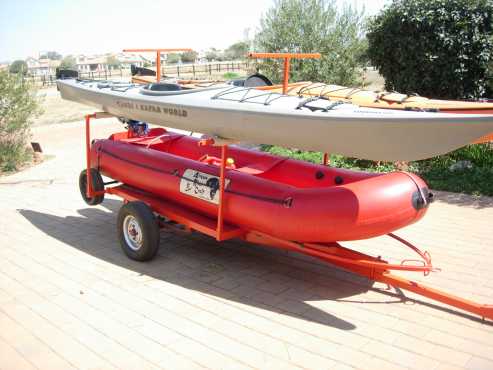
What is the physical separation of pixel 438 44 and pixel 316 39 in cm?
330

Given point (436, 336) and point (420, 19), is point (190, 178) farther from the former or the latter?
point (420, 19)

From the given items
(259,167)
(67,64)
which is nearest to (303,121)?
(259,167)

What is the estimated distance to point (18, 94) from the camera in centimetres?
1126

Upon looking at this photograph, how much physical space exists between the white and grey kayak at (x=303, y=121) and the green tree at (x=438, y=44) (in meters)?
7.18

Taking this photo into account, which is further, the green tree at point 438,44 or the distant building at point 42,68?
the distant building at point 42,68

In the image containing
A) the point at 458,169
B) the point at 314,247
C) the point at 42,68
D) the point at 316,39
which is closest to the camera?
the point at 314,247

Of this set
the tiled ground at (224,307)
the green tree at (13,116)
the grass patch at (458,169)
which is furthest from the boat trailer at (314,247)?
the green tree at (13,116)

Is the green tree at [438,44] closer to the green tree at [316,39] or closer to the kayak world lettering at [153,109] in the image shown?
the green tree at [316,39]

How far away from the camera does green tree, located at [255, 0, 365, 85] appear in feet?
41.1

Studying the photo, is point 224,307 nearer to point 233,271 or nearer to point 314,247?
point 233,271

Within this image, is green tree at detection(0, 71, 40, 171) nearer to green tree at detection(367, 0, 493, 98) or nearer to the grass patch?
the grass patch

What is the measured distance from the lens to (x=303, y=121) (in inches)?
159

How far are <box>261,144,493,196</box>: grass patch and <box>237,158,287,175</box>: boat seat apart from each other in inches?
149

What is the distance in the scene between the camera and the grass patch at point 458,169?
7.84m
